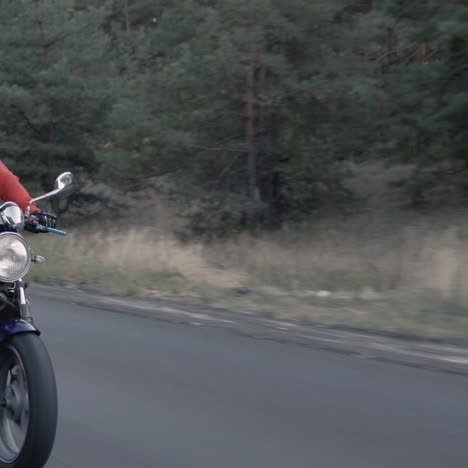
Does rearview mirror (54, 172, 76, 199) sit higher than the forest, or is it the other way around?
the forest

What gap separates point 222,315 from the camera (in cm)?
949

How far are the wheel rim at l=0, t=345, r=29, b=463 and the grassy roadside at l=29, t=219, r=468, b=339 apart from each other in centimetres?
483

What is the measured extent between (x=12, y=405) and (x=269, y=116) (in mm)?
16551

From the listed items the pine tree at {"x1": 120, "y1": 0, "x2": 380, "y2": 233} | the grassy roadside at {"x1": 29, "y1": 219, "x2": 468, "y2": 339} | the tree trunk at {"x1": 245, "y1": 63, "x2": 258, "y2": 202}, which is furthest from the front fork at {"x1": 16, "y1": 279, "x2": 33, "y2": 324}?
the tree trunk at {"x1": 245, "y1": 63, "x2": 258, "y2": 202}

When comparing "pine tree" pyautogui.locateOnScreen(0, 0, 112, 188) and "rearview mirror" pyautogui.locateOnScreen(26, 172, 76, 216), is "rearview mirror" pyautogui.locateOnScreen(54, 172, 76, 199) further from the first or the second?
"pine tree" pyautogui.locateOnScreen(0, 0, 112, 188)

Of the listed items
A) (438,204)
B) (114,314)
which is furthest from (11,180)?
(438,204)

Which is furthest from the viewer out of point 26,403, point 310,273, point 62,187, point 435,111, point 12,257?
point 435,111

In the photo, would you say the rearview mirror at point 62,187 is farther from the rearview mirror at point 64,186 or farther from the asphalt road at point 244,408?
the asphalt road at point 244,408

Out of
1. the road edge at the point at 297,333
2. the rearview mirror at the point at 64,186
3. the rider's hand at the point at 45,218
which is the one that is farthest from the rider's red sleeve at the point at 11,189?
the road edge at the point at 297,333

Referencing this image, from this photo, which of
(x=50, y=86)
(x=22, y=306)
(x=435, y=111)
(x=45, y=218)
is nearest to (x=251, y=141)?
Answer: (x=435, y=111)

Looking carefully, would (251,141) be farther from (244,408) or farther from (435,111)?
(244,408)

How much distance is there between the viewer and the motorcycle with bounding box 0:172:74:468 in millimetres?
4117

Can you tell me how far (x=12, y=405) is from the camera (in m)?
4.36

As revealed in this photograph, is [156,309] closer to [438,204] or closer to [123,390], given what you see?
[123,390]
